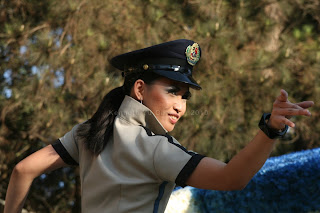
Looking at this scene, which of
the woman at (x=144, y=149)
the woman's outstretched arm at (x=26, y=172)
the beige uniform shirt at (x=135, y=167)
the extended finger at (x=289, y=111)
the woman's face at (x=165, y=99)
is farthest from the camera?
the woman's outstretched arm at (x=26, y=172)

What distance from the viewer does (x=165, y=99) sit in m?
1.98

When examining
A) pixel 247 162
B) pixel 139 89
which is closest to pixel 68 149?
pixel 139 89

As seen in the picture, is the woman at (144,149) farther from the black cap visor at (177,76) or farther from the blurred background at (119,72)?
the blurred background at (119,72)

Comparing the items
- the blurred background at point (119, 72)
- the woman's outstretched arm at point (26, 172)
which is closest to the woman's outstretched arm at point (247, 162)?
the woman's outstretched arm at point (26, 172)

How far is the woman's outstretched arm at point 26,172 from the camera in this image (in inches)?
82.4

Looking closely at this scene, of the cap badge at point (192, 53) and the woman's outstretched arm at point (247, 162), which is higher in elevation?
the cap badge at point (192, 53)

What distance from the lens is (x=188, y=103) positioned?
5.40m

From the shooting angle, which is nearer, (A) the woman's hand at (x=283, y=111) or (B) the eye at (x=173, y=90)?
(A) the woman's hand at (x=283, y=111)

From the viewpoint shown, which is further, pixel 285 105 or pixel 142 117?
pixel 142 117

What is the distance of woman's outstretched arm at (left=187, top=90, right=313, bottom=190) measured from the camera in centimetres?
144

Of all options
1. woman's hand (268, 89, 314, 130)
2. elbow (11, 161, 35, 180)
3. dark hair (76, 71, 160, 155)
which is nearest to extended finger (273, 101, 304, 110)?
woman's hand (268, 89, 314, 130)

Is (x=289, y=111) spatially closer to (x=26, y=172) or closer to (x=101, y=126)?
(x=101, y=126)

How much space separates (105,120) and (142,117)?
0.19 m

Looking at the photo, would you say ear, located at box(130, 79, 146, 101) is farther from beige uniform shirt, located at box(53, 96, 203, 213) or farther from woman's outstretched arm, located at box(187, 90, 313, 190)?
woman's outstretched arm, located at box(187, 90, 313, 190)
